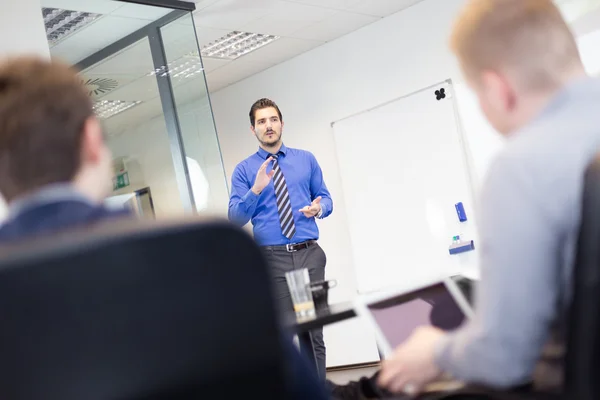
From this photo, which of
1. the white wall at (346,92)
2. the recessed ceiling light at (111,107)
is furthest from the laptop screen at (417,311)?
the white wall at (346,92)

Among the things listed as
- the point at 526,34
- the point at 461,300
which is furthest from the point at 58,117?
the point at 461,300

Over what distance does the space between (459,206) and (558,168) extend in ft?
15.9

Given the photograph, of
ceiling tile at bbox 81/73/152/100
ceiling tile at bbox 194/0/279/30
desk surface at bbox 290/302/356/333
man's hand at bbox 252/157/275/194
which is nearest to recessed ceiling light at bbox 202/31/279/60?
ceiling tile at bbox 194/0/279/30

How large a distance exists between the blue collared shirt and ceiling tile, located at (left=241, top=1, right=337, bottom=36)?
145 centimetres

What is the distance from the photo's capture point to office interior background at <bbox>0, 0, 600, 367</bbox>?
190 inches

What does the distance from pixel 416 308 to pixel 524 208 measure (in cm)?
51

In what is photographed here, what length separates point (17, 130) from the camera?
92 centimetres

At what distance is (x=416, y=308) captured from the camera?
148 centimetres

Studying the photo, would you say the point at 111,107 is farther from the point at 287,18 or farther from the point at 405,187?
the point at 405,187

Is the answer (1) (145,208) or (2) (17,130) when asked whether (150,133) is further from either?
(2) (17,130)

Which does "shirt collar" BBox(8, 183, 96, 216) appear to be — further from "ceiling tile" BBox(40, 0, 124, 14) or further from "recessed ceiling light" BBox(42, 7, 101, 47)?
"recessed ceiling light" BBox(42, 7, 101, 47)

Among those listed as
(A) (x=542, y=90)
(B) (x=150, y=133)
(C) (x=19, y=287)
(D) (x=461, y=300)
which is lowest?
(D) (x=461, y=300)

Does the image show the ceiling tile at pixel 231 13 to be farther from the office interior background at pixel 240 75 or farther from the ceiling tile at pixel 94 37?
the ceiling tile at pixel 94 37

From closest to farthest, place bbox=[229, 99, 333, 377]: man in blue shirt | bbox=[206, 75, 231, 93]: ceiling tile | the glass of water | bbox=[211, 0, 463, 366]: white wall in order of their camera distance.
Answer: the glass of water, bbox=[229, 99, 333, 377]: man in blue shirt, bbox=[211, 0, 463, 366]: white wall, bbox=[206, 75, 231, 93]: ceiling tile
